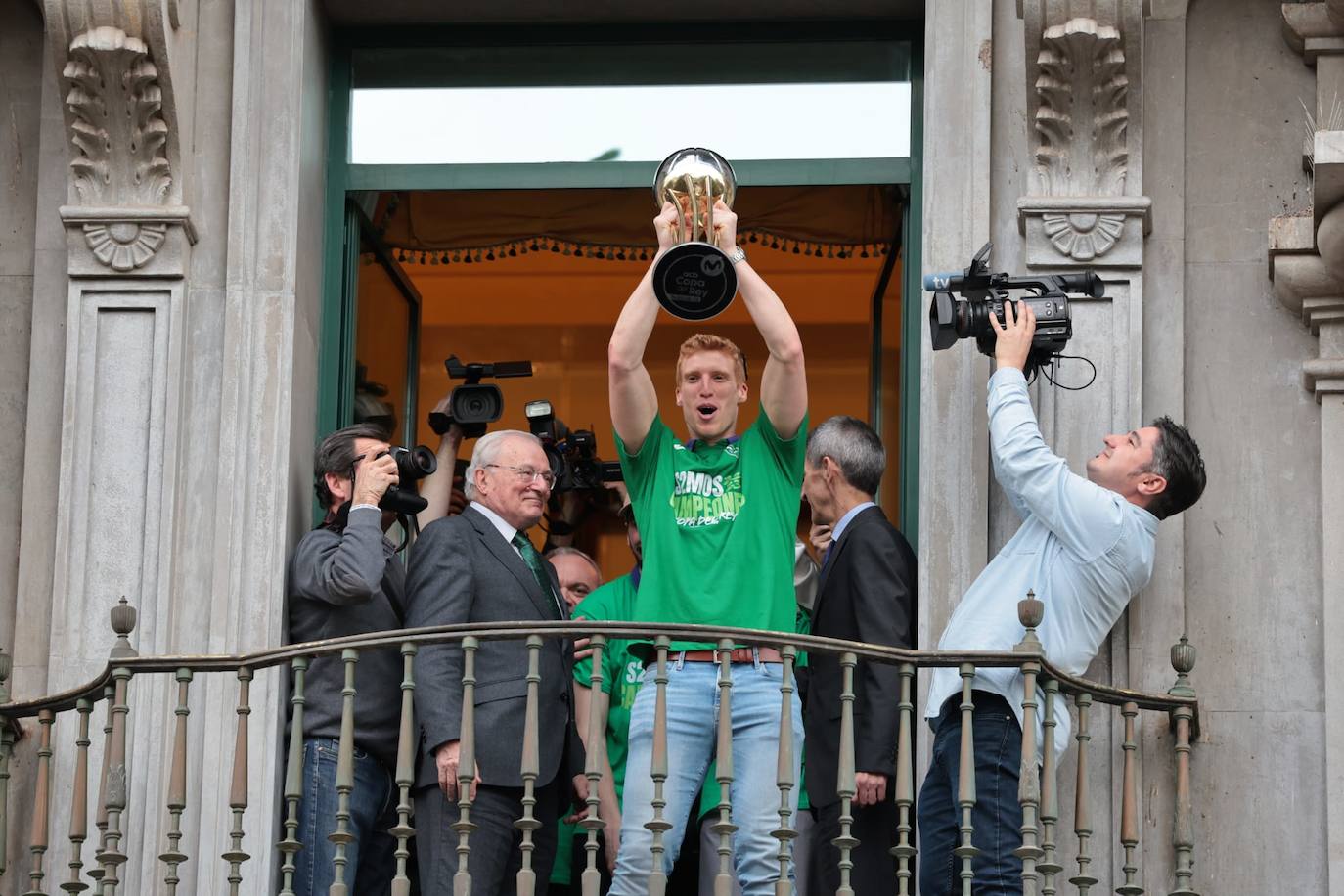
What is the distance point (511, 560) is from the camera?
28.5ft

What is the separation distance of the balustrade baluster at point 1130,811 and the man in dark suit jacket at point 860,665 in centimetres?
64

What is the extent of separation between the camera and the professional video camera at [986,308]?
8570 millimetres

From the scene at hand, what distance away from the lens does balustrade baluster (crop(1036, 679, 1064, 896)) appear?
7.94 m

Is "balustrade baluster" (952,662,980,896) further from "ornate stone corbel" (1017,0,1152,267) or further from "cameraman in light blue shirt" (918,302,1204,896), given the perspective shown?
"ornate stone corbel" (1017,0,1152,267)

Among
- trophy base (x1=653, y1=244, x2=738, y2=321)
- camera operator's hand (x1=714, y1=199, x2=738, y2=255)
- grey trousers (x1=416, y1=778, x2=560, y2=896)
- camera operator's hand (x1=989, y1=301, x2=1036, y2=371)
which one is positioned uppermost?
camera operator's hand (x1=714, y1=199, x2=738, y2=255)

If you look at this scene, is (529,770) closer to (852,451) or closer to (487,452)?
(487,452)

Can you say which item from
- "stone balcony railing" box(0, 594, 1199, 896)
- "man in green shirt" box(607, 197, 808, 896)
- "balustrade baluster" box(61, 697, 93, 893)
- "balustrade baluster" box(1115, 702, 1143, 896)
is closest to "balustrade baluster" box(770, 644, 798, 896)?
"stone balcony railing" box(0, 594, 1199, 896)

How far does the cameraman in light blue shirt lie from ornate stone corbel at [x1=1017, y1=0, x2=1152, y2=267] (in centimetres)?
51

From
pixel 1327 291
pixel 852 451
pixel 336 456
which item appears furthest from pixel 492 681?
pixel 1327 291

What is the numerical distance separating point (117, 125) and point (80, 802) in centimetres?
217

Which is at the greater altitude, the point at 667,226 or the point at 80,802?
the point at 667,226

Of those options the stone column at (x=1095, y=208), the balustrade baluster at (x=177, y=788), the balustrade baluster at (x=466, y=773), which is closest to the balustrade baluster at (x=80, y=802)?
the balustrade baluster at (x=177, y=788)

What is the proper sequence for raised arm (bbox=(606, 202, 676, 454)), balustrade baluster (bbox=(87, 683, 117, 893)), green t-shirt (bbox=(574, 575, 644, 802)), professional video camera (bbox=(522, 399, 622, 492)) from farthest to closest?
professional video camera (bbox=(522, 399, 622, 492)) < green t-shirt (bbox=(574, 575, 644, 802)) < raised arm (bbox=(606, 202, 676, 454)) < balustrade baluster (bbox=(87, 683, 117, 893))

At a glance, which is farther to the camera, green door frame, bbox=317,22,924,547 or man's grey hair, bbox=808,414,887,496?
green door frame, bbox=317,22,924,547
